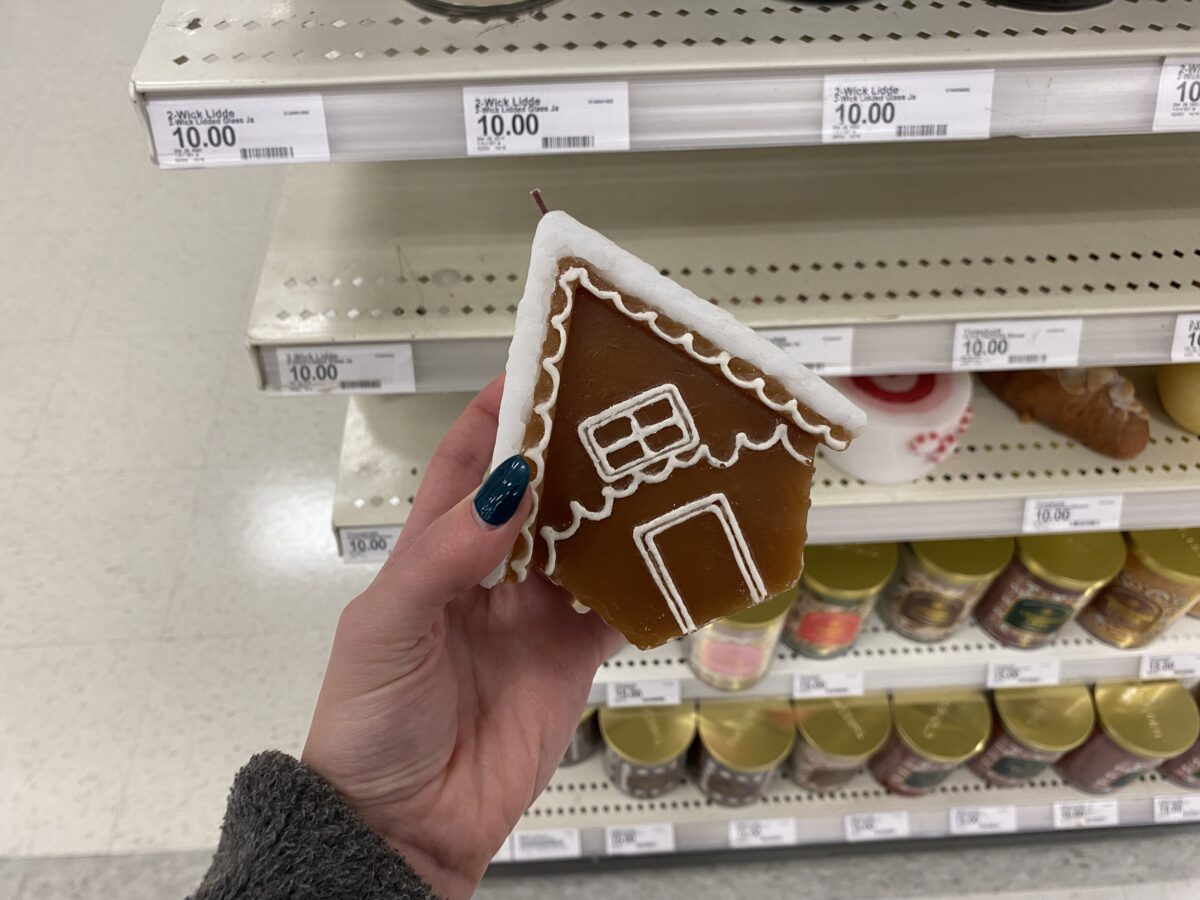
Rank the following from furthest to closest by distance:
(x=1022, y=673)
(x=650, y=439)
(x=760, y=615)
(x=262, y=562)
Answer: (x=262, y=562) → (x=1022, y=673) → (x=760, y=615) → (x=650, y=439)

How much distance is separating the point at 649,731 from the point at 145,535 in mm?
1253

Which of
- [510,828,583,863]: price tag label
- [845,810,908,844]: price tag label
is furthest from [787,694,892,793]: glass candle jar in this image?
[510,828,583,863]: price tag label

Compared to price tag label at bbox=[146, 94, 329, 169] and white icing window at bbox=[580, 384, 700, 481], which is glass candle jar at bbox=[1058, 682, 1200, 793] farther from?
price tag label at bbox=[146, 94, 329, 169]

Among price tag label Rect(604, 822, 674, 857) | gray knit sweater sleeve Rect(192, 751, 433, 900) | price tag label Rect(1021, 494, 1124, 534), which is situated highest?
gray knit sweater sleeve Rect(192, 751, 433, 900)

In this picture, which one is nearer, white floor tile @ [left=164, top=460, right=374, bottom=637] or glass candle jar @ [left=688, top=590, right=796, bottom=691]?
glass candle jar @ [left=688, top=590, right=796, bottom=691]

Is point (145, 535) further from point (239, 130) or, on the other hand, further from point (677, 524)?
point (677, 524)

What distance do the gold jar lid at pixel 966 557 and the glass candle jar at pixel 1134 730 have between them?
0.44 meters

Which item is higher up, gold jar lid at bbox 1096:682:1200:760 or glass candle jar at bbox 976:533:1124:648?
glass candle jar at bbox 976:533:1124:648

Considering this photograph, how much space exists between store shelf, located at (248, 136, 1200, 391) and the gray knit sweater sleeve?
1.44 ft

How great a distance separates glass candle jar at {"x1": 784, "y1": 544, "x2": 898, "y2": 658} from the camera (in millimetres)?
1399

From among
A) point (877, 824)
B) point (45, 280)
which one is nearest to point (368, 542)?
point (877, 824)

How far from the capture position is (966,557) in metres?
1.41

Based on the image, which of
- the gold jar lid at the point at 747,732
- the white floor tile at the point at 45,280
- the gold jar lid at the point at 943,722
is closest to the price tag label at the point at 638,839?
the gold jar lid at the point at 747,732

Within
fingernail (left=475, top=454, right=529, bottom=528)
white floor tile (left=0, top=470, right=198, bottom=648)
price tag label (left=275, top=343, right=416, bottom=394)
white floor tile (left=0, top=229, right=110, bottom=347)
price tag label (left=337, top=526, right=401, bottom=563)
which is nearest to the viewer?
fingernail (left=475, top=454, right=529, bottom=528)
